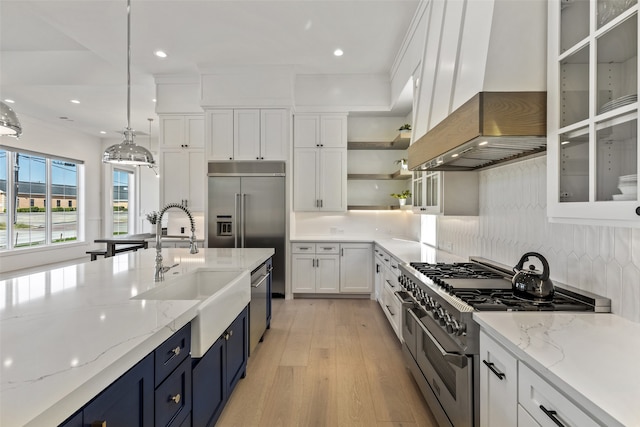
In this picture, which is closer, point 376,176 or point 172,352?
point 172,352

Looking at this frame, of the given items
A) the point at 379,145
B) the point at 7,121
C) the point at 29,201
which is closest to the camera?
the point at 7,121

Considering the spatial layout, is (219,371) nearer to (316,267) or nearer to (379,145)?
(316,267)

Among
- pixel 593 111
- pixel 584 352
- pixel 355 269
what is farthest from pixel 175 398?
pixel 355 269

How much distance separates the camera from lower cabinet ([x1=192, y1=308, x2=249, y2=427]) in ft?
5.35

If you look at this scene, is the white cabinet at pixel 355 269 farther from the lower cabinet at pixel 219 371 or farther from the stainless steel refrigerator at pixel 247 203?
the lower cabinet at pixel 219 371

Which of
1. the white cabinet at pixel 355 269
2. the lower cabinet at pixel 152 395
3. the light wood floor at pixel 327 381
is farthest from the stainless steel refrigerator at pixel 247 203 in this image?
the lower cabinet at pixel 152 395

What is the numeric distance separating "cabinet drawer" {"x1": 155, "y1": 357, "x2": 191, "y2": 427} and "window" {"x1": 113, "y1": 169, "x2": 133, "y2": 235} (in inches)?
355

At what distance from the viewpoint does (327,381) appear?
2.50 m

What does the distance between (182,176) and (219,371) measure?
3840 millimetres

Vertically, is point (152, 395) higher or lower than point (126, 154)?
lower

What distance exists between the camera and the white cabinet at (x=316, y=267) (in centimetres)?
472

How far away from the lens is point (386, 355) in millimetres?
2941

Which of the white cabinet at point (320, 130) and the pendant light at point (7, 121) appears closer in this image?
the pendant light at point (7, 121)

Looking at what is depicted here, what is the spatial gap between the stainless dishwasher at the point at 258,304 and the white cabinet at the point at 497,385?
179 centimetres
